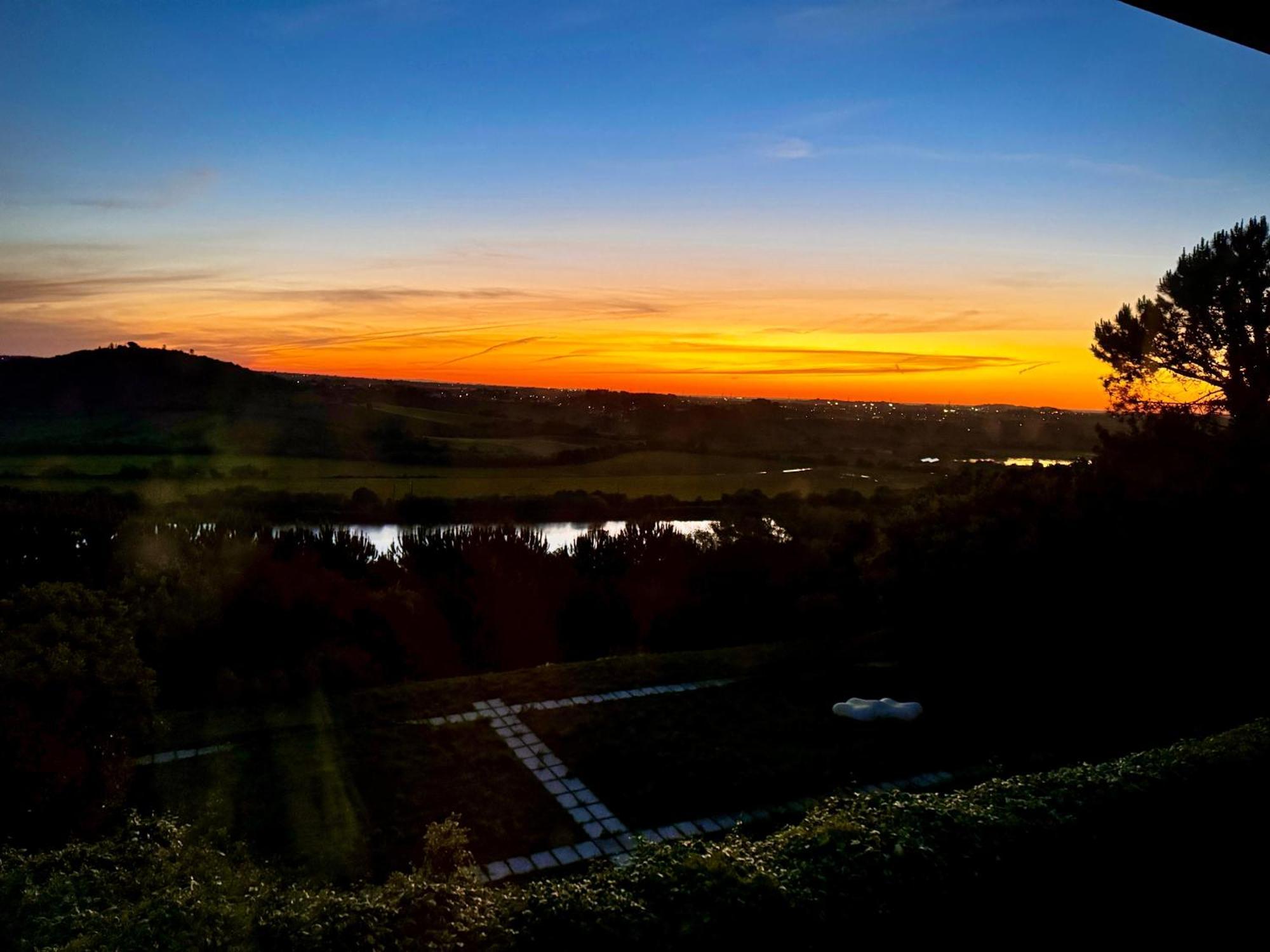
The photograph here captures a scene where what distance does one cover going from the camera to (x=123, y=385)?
3017 cm

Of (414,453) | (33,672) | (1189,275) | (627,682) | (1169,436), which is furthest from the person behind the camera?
(414,453)

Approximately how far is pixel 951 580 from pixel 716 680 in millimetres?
2824

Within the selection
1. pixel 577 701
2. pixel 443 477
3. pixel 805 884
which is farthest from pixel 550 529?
pixel 805 884

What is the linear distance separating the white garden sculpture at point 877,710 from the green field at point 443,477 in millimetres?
14802

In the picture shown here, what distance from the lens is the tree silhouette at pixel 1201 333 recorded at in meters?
15.8

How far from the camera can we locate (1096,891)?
379 centimetres

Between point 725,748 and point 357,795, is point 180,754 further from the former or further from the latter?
point 725,748

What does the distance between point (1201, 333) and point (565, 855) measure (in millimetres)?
17652

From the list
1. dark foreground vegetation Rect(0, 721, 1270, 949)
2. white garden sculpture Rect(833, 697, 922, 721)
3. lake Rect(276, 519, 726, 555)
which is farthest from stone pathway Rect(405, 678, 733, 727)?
lake Rect(276, 519, 726, 555)

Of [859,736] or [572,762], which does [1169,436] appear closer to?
[859,736]

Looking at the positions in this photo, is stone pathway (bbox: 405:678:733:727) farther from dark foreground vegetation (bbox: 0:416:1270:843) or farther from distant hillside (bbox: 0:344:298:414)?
distant hillside (bbox: 0:344:298:414)

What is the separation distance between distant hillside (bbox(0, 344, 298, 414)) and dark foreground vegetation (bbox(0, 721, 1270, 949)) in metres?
29.7

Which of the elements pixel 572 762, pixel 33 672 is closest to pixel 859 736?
pixel 572 762

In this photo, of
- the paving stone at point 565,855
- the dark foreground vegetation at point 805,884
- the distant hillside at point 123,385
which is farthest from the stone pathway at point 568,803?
the distant hillside at point 123,385
